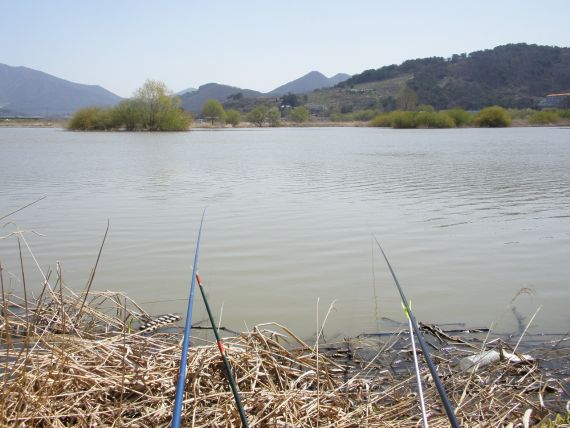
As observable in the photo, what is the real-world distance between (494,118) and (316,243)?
223 ft

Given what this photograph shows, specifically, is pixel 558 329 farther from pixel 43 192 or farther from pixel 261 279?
pixel 43 192

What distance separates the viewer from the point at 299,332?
3.90 meters

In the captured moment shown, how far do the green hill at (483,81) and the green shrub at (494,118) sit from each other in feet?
153

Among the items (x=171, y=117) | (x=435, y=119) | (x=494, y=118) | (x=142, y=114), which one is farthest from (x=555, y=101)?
(x=142, y=114)

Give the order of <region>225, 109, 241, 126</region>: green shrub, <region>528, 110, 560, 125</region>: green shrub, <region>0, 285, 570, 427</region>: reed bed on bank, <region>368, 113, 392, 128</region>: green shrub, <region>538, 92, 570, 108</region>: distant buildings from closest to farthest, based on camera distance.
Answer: <region>0, 285, 570, 427</region>: reed bed on bank < <region>528, 110, 560, 125</region>: green shrub < <region>368, 113, 392, 128</region>: green shrub < <region>225, 109, 241, 126</region>: green shrub < <region>538, 92, 570, 108</region>: distant buildings

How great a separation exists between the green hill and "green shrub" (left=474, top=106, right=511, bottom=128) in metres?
46.6

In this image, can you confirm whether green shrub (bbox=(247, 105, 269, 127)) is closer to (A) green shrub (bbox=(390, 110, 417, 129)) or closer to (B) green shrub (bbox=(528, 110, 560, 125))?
(A) green shrub (bbox=(390, 110, 417, 129))

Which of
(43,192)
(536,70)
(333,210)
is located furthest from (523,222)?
(536,70)

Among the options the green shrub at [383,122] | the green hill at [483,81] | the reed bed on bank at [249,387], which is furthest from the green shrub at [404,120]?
the reed bed on bank at [249,387]

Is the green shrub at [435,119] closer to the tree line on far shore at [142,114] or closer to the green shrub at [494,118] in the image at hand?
the green shrub at [494,118]

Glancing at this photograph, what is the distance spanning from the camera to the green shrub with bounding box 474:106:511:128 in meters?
66.9

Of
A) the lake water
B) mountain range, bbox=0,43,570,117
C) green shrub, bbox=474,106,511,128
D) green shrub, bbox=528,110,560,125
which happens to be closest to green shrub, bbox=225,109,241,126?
mountain range, bbox=0,43,570,117

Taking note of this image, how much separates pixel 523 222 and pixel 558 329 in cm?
452

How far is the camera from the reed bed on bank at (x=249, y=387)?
2088 millimetres
